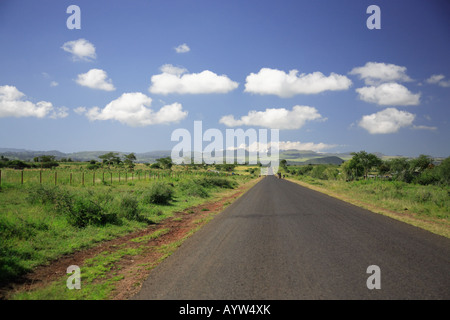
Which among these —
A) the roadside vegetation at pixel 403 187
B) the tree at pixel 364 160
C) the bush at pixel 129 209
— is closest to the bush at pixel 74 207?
the bush at pixel 129 209

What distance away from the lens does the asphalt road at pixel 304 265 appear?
14.3 feet

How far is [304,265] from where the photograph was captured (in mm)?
5590

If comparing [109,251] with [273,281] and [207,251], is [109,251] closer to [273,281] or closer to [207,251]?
[207,251]

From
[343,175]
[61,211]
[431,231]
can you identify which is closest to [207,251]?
[61,211]

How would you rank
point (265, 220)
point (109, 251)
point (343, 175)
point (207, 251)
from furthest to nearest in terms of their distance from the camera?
point (343, 175)
point (265, 220)
point (109, 251)
point (207, 251)

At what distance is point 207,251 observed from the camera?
22.7 ft

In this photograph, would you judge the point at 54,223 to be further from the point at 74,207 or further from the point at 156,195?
the point at 156,195

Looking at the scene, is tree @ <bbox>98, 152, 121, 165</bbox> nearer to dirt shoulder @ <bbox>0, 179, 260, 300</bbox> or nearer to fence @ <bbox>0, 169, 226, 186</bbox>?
fence @ <bbox>0, 169, 226, 186</bbox>

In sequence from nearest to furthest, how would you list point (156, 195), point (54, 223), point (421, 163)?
point (54, 223) → point (156, 195) → point (421, 163)

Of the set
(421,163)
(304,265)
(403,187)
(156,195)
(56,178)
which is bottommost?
(403,187)

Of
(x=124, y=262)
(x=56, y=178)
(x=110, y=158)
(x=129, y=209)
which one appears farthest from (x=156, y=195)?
(x=110, y=158)

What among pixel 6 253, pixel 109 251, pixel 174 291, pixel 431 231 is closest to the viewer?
pixel 174 291

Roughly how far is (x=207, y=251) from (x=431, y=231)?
8.08 metres

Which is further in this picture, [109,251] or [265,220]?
[265,220]
